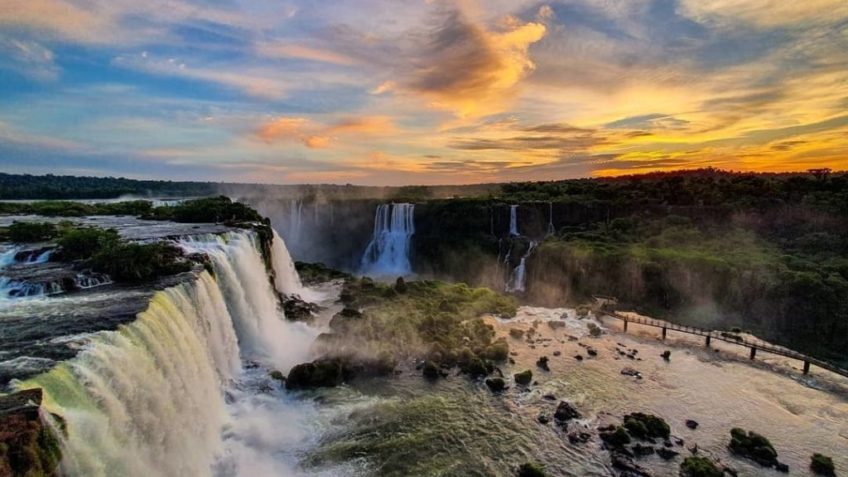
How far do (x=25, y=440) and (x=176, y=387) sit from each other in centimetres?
546

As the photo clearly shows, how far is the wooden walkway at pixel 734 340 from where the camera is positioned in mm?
22406

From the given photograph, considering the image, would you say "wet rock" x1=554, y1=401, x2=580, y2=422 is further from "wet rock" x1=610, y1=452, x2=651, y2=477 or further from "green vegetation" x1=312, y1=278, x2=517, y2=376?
"green vegetation" x1=312, y1=278, x2=517, y2=376

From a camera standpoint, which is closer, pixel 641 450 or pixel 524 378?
pixel 641 450

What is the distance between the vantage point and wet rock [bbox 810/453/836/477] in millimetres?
14669

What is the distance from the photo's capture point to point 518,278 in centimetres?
4366

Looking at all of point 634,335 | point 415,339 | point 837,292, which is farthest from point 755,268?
point 415,339

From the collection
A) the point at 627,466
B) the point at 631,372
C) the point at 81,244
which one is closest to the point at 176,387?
the point at 81,244

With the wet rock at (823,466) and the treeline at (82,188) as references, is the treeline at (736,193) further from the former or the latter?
the treeline at (82,188)

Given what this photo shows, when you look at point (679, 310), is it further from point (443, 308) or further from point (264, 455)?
point (264, 455)

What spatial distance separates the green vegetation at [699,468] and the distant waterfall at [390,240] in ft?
126

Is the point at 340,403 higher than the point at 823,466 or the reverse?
higher

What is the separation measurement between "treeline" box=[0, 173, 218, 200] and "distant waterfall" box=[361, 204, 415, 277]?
45.3 meters

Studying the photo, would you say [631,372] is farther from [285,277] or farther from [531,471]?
[285,277]

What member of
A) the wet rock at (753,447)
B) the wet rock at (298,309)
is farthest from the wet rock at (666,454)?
the wet rock at (298,309)
